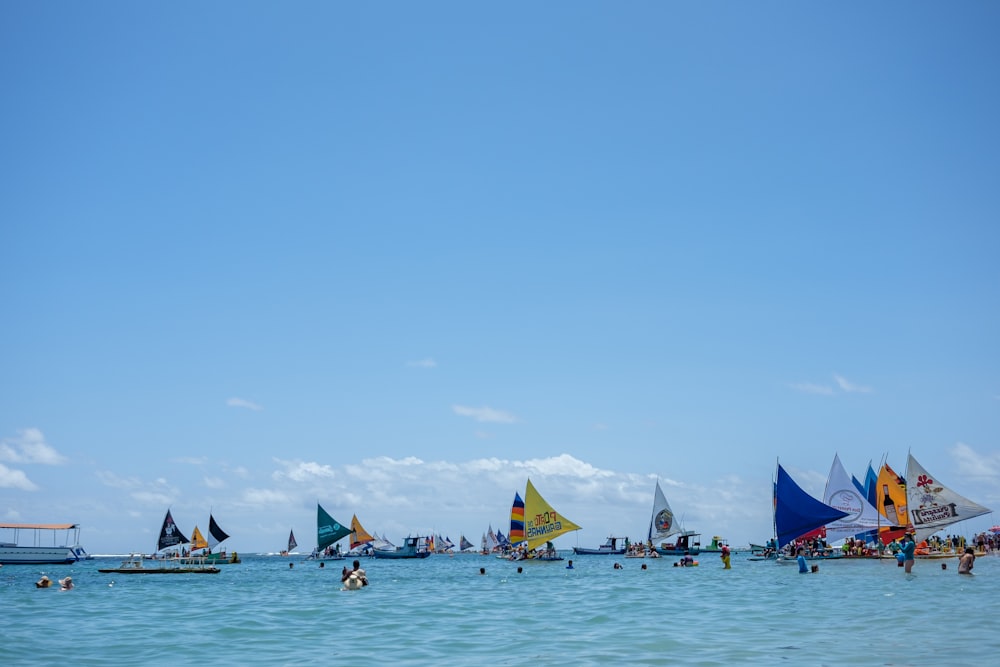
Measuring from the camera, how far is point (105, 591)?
50250mm

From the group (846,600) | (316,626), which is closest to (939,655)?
(846,600)

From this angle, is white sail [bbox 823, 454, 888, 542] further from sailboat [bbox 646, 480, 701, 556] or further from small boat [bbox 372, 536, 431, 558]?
small boat [bbox 372, 536, 431, 558]

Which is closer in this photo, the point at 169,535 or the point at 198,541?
the point at 169,535

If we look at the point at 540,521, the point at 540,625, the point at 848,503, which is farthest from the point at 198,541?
the point at 540,625

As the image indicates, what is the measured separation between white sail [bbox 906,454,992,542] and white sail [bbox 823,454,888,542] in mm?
8395

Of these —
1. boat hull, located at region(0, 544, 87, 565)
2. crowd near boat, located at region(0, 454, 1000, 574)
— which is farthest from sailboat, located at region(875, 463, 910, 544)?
boat hull, located at region(0, 544, 87, 565)

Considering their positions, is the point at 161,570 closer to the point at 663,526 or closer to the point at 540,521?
the point at 540,521

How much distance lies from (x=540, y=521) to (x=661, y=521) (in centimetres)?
2662

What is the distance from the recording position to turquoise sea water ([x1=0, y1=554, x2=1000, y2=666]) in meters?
20.5

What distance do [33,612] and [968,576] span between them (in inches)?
1668

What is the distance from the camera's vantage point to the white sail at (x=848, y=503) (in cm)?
7150

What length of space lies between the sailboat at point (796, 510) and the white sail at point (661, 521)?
37.1 metres

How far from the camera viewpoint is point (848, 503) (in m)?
73.8

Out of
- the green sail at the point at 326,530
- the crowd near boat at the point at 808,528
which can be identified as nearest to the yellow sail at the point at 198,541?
the crowd near boat at the point at 808,528
